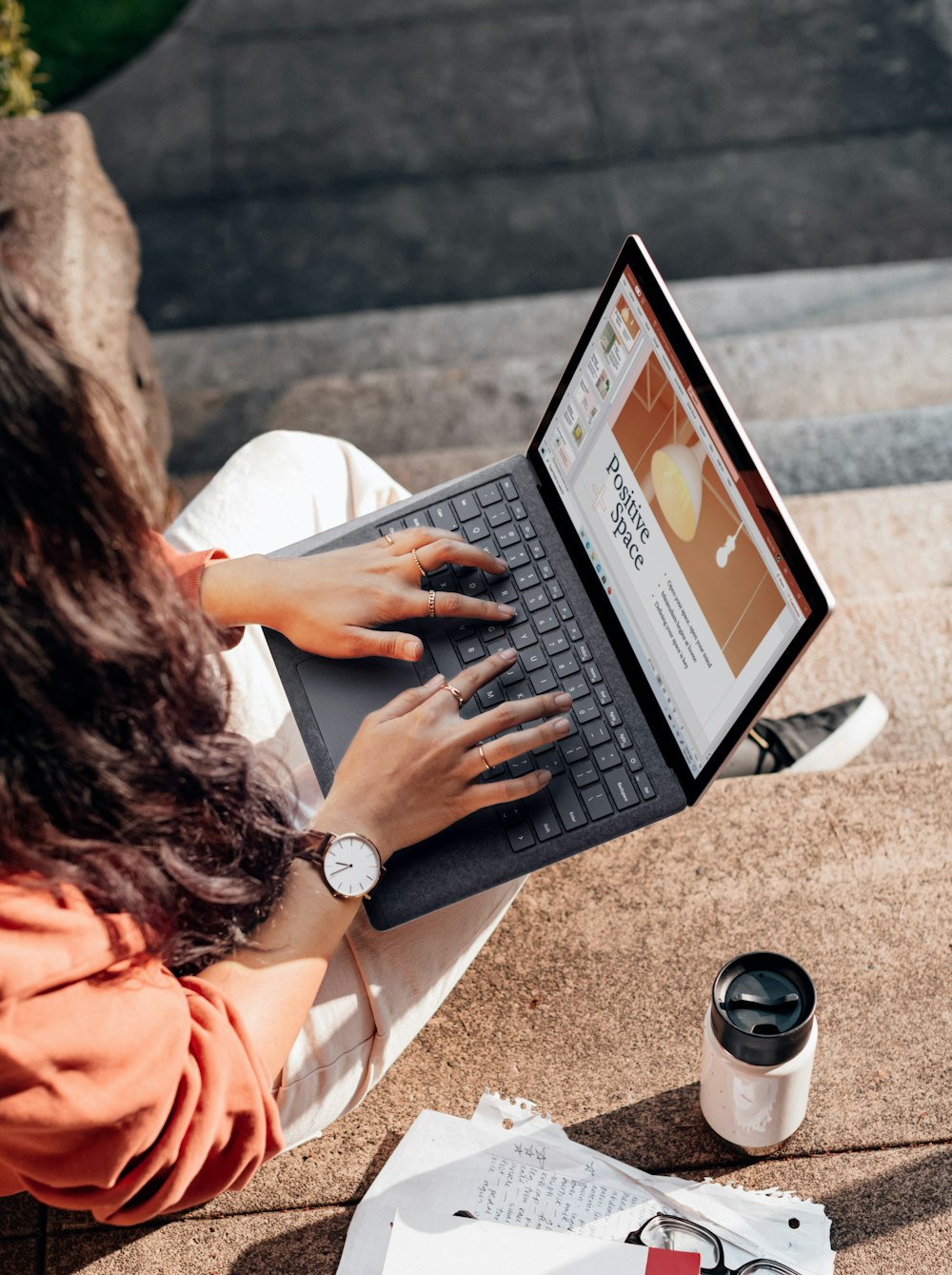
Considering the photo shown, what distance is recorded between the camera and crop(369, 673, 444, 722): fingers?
130 cm

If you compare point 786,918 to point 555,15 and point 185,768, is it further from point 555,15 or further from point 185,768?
point 555,15

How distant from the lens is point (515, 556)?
154cm

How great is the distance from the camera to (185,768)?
1.06 metres

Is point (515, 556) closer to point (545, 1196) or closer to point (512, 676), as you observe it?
point (512, 676)

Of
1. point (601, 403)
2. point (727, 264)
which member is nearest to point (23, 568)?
point (601, 403)

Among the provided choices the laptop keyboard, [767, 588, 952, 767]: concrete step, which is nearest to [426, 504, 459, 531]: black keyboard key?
the laptop keyboard

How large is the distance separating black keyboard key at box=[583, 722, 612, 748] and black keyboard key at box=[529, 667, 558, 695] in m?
0.08

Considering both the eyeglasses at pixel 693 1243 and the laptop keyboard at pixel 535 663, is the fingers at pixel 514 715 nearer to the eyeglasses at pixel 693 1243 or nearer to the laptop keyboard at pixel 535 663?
the laptop keyboard at pixel 535 663

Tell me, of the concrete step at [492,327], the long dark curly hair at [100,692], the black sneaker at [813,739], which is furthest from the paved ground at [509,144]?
the long dark curly hair at [100,692]

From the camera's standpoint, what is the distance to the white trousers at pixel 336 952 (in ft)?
4.08

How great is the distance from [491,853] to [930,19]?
5072 millimetres

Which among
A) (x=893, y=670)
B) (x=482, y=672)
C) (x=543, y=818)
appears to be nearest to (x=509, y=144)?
(x=893, y=670)

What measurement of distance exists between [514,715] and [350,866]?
0.78 ft

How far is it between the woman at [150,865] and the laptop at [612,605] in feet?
0.22
